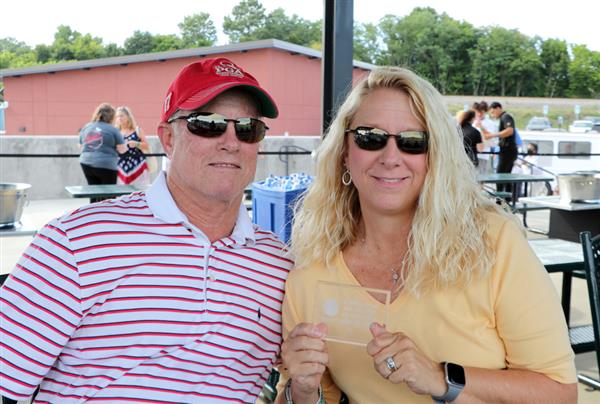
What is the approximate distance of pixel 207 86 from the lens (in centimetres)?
164

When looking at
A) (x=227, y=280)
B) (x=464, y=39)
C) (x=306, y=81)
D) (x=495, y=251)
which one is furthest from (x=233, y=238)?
(x=464, y=39)

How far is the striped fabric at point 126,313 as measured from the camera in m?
1.46

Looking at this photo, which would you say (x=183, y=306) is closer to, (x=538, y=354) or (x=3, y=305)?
(x=3, y=305)

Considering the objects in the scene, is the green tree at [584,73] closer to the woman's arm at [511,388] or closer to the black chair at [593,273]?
the black chair at [593,273]

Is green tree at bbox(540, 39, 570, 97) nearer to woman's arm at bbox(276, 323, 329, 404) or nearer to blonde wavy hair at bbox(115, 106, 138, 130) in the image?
blonde wavy hair at bbox(115, 106, 138, 130)

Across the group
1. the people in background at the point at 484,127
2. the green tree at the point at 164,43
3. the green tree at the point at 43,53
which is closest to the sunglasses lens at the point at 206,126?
the people in background at the point at 484,127

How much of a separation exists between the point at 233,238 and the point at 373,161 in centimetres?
43

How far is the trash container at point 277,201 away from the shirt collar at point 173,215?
1.59 meters

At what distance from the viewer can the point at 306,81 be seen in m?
24.8

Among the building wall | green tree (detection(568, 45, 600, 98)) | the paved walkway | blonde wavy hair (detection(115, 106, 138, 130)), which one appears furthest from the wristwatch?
green tree (detection(568, 45, 600, 98))

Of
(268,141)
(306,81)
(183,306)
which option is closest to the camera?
(183,306)

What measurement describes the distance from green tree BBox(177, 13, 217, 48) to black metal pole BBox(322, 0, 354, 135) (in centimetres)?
2325

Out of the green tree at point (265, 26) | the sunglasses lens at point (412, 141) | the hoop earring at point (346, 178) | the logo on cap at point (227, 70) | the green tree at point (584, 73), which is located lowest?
the hoop earring at point (346, 178)

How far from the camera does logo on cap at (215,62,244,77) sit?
1678 millimetres
